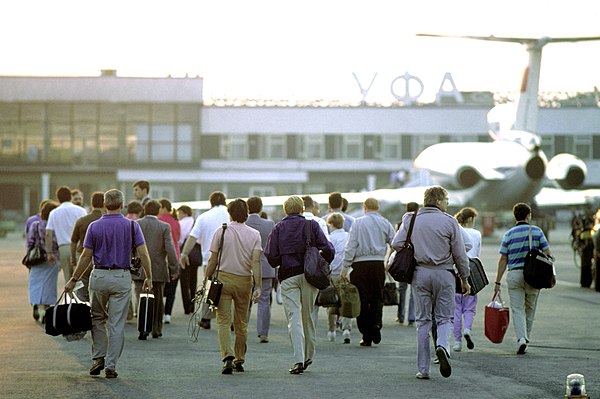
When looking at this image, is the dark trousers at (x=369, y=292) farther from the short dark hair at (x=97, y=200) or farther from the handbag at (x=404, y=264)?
the short dark hair at (x=97, y=200)

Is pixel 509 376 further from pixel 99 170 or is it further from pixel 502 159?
pixel 99 170

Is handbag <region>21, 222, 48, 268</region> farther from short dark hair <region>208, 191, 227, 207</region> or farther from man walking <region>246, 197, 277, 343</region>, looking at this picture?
man walking <region>246, 197, 277, 343</region>

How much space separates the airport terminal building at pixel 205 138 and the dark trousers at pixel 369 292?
60.5 meters

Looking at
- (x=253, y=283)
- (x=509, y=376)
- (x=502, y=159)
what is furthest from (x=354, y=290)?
(x=502, y=159)

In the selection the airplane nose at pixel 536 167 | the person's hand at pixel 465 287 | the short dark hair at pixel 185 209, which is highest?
the airplane nose at pixel 536 167

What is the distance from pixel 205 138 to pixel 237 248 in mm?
69536

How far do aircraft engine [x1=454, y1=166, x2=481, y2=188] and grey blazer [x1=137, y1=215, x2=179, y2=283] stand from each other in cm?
Answer: 3085

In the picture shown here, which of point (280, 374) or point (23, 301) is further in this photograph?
point (23, 301)

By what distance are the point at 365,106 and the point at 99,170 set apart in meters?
17.8

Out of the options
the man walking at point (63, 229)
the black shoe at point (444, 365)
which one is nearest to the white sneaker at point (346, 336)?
the black shoe at point (444, 365)

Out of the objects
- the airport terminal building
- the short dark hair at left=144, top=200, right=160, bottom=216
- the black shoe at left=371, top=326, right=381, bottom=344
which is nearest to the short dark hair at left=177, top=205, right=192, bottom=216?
the short dark hair at left=144, top=200, right=160, bottom=216

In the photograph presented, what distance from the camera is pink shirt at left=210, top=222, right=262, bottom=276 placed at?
41.1 feet

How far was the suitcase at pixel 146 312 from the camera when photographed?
14.3 m

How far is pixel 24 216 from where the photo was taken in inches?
3113
